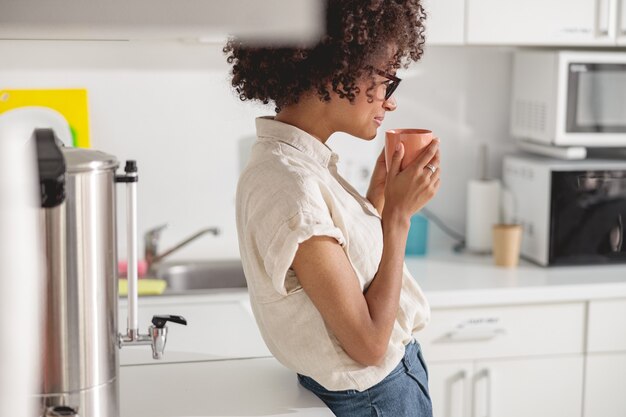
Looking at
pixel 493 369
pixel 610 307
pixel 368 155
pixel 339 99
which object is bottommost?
pixel 493 369

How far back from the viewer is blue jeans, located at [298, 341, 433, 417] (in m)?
1.31

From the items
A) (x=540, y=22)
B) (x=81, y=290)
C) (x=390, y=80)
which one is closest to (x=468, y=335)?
(x=540, y=22)

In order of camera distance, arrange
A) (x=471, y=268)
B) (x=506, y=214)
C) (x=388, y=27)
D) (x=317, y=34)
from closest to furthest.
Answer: (x=317, y=34), (x=388, y=27), (x=471, y=268), (x=506, y=214)

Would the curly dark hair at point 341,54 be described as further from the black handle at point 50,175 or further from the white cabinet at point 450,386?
the white cabinet at point 450,386

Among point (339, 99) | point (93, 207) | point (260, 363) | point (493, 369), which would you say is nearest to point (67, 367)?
point (93, 207)

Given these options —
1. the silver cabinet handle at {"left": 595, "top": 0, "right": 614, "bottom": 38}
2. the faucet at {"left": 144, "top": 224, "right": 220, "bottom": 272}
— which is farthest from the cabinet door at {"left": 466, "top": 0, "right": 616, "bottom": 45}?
the faucet at {"left": 144, "top": 224, "right": 220, "bottom": 272}

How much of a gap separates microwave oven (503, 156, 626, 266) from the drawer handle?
38 centimetres

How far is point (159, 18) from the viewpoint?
341mm

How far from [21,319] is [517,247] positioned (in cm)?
230

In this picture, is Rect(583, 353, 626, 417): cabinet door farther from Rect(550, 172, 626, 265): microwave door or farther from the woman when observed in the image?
the woman

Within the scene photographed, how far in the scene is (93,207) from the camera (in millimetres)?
957

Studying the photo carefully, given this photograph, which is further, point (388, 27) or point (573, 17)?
point (573, 17)

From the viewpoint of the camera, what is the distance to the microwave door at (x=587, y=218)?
2.60 metres

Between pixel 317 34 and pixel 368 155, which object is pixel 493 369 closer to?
pixel 368 155
